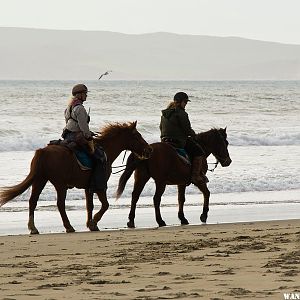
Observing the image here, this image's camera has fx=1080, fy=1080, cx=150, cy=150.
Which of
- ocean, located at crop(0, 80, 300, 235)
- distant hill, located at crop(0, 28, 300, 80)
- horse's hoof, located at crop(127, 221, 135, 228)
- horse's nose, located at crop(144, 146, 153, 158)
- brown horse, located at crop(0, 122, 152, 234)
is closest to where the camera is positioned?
brown horse, located at crop(0, 122, 152, 234)

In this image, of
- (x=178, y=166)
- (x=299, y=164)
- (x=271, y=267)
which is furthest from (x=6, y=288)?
(x=299, y=164)

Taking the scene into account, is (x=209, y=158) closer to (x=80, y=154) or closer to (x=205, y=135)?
(x=205, y=135)

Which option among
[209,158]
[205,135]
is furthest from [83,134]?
[209,158]

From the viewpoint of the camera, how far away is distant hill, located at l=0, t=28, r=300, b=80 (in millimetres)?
162250

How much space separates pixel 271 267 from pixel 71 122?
5552mm

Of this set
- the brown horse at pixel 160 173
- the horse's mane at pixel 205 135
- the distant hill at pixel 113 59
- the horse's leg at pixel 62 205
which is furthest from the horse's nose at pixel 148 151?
the distant hill at pixel 113 59

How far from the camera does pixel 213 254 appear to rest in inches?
423

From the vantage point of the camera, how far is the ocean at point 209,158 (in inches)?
661

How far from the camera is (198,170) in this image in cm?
1591

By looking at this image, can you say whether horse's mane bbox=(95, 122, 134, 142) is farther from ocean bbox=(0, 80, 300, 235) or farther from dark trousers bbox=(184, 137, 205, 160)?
ocean bbox=(0, 80, 300, 235)

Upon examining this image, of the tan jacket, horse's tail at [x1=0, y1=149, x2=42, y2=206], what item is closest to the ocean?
horse's tail at [x1=0, y1=149, x2=42, y2=206]

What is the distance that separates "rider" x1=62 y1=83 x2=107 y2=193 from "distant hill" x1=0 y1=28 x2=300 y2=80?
466 ft

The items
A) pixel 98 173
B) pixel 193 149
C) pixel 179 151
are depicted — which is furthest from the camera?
pixel 193 149

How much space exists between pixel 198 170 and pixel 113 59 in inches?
6400
